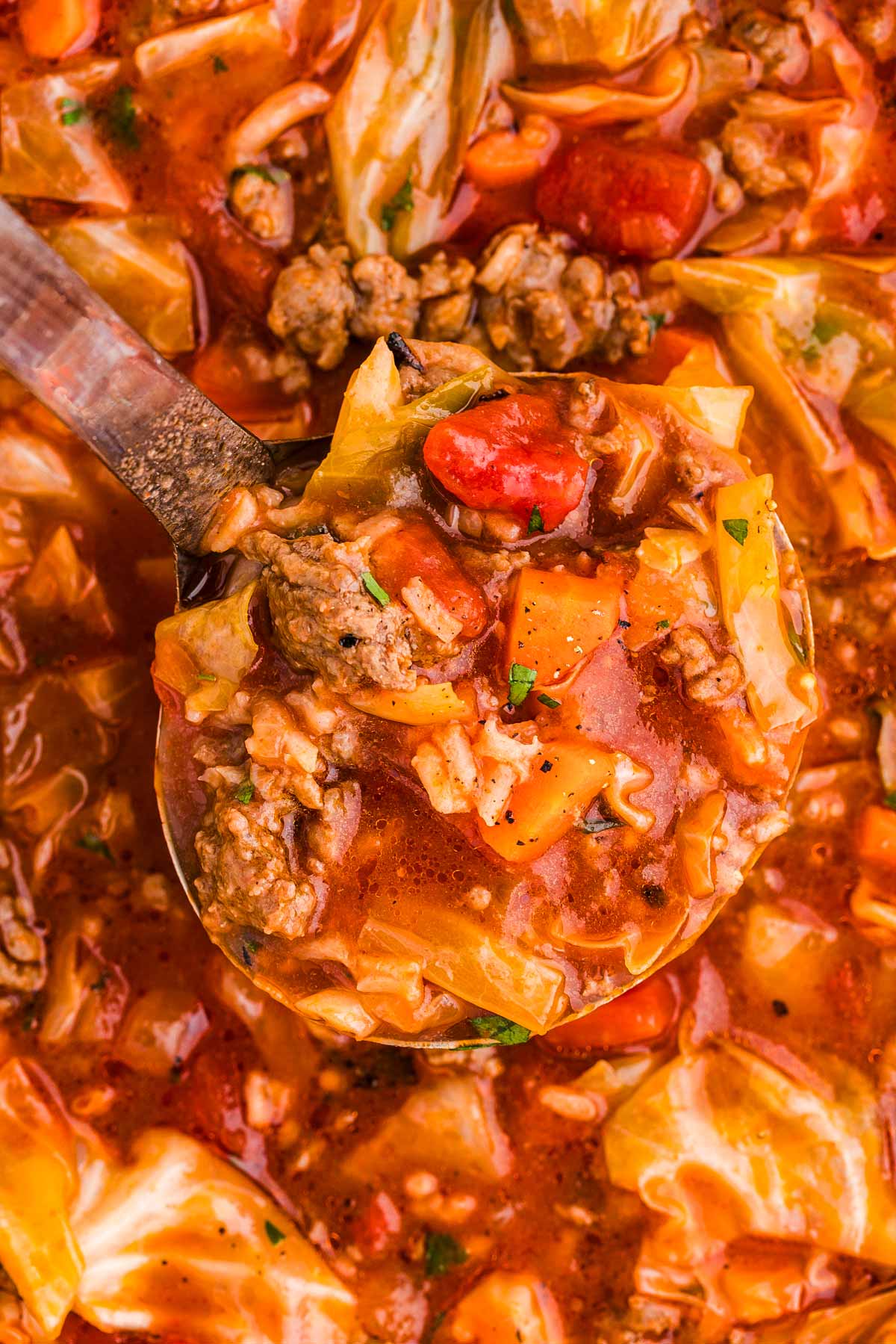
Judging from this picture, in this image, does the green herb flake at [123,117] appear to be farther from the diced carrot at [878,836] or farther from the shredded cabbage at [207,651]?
the diced carrot at [878,836]

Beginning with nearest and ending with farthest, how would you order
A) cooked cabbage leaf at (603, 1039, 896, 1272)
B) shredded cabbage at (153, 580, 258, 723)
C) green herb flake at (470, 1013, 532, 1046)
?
shredded cabbage at (153, 580, 258, 723) < green herb flake at (470, 1013, 532, 1046) < cooked cabbage leaf at (603, 1039, 896, 1272)

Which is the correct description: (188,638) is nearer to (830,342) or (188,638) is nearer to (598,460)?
(598,460)

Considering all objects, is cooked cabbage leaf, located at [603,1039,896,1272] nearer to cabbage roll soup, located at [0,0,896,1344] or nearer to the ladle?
cabbage roll soup, located at [0,0,896,1344]

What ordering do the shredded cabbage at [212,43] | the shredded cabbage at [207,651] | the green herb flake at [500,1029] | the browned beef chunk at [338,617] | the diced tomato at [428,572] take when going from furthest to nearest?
the shredded cabbage at [212,43] < the green herb flake at [500,1029] < the shredded cabbage at [207,651] < the diced tomato at [428,572] < the browned beef chunk at [338,617]

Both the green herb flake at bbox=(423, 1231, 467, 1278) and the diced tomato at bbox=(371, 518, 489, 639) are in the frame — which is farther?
the green herb flake at bbox=(423, 1231, 467, 1278)

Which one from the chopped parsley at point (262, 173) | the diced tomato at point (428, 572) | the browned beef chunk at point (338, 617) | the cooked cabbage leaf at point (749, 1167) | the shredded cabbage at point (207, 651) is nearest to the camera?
the browned beef chunk at point (338, 617)

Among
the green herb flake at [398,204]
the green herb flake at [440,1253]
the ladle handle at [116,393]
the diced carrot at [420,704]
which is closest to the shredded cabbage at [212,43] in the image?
the green herb flake at [398,204]

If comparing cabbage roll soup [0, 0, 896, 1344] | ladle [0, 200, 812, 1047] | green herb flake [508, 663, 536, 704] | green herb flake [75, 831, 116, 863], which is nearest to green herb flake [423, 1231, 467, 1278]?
cabbage roll soup [0, 0, 896, 1344]

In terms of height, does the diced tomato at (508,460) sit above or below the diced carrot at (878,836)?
above
